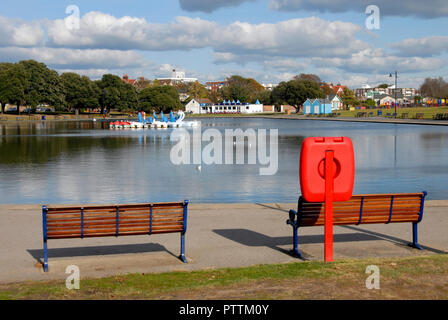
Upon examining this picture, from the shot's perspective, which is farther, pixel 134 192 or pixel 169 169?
pixel 169 169

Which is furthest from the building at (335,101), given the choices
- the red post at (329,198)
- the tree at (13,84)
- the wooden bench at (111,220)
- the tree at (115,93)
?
the wooden bench at (111,220)

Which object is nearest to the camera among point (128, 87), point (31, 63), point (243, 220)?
point (243, 220)

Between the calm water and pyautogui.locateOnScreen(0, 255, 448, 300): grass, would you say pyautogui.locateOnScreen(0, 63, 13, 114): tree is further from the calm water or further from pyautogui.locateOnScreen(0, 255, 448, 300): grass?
pyautogui.locateOnScreen(0, 255, 448, 300): grass

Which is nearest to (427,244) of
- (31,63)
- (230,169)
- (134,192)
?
(134,192)

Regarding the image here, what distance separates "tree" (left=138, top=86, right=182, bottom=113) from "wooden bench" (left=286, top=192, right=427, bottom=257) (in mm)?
139002

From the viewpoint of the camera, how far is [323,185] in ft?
24.3

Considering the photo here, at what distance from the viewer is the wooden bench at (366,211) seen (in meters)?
A: 8.02

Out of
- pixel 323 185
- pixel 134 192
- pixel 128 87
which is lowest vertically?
pixel 134 192

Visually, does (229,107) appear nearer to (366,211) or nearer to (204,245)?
(204,245)

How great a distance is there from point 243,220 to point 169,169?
14249mm

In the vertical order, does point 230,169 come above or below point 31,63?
below

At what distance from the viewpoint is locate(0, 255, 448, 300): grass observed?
5.82m

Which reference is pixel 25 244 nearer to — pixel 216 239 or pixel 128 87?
pixel 216 239

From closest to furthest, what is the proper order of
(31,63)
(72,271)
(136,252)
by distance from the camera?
(72,271)
(136,252)
(31,63)
